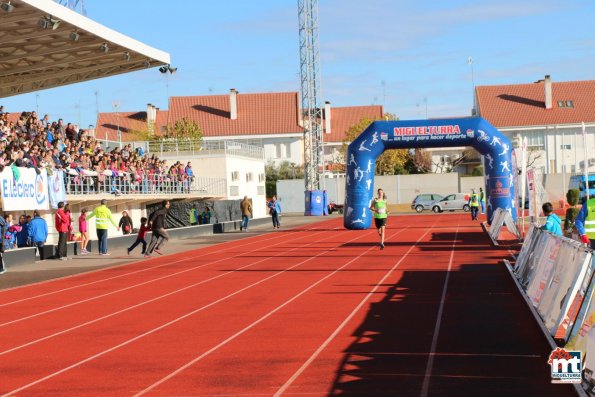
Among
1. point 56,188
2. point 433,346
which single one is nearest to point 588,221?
point 433,346

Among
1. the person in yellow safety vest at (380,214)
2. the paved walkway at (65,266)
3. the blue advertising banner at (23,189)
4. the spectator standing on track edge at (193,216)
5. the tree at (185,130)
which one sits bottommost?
the paved walkway at (65,266)

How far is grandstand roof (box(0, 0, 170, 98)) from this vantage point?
24531 mm

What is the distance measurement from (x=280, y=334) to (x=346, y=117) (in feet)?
329

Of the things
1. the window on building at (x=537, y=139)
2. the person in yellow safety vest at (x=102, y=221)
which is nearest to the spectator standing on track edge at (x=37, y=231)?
the person in yellow safety vest at (x=102, y=221)

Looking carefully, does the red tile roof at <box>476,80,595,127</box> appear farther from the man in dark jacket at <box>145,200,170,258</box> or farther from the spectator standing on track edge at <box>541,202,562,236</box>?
the spectator standing on track edge at <box>541,202,562,236</box>

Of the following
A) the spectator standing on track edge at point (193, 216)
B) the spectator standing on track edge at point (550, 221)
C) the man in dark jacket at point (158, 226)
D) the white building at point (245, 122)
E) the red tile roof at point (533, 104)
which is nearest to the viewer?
the spectator standing on track edge at point (550, 221)

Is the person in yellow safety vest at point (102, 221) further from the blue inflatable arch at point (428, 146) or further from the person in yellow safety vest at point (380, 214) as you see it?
the blue inflatable arch at point (428, 146)

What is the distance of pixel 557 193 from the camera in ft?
252

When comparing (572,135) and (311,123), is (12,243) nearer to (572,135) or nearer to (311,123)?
(311,123)

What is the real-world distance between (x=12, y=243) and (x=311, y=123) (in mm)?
48590

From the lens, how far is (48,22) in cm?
2462

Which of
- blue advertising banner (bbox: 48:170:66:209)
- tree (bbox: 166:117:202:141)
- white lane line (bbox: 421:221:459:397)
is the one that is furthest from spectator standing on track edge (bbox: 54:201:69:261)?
tree (bbox: 166:117:202:141)

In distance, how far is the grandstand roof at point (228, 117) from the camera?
102 metres

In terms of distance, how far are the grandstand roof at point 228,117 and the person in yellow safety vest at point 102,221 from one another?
233 ft
